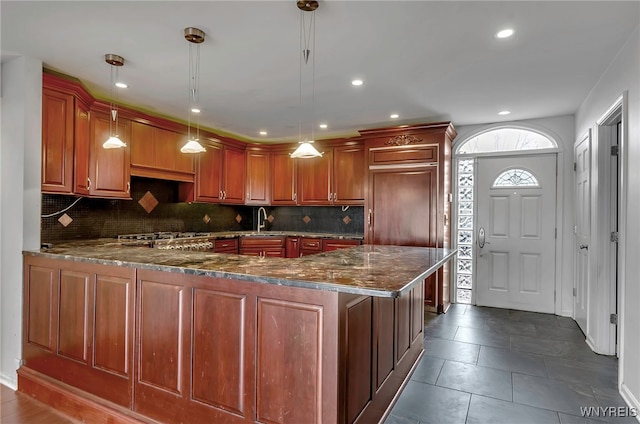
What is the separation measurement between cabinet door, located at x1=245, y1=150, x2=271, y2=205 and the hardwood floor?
11.9ft

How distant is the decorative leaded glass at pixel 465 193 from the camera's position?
4723mm

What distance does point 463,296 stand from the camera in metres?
4.80

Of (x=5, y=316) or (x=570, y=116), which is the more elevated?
(x=570, y=116)

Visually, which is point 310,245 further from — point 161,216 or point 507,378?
point 507,378

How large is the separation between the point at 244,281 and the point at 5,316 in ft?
7.62

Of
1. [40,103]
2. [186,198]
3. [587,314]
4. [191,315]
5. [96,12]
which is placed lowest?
[587,314]

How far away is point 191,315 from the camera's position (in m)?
1.82

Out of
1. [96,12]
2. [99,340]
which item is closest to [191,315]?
[99,340]

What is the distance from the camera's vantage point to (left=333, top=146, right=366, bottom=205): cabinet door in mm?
5082

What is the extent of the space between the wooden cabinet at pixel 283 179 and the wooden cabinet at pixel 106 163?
236cm

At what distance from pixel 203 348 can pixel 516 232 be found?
164 inches

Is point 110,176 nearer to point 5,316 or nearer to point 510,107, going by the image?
point 5,316

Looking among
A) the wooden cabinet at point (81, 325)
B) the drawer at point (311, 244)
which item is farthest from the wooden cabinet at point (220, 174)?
the wooden cabinet at point (81, 325)

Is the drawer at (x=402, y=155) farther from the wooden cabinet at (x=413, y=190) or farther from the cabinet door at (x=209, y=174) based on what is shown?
the cabinet door at (x=209, y=174)
